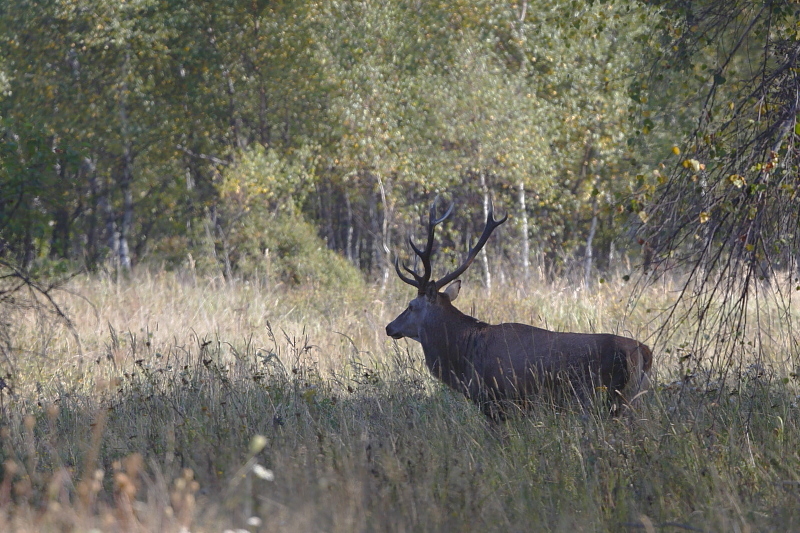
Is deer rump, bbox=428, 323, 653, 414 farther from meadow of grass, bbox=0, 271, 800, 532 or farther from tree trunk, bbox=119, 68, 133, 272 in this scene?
tree trunk, bbox=119, 68, 133, 272

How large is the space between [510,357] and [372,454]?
7.35ft

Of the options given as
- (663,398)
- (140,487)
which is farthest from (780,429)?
(140,487)

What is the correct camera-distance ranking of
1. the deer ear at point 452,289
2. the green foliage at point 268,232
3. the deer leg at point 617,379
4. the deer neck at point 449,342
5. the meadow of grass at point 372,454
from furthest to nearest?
the green foliage at point 268,232, the deer ear at point 452,289, the deer neck at point 449,342, the deer leg at point 617,379, the meadow of grass at point 372,454

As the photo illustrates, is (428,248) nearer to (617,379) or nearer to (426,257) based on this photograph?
(426,257)

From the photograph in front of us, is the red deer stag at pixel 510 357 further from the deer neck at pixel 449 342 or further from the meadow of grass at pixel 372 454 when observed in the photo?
the meadow of grass at pixel 372 454

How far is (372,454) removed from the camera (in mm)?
4926

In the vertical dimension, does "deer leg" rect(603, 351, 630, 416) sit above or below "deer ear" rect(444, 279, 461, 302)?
below

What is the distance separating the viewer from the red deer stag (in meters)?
6.26

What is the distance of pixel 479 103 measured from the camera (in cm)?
1861

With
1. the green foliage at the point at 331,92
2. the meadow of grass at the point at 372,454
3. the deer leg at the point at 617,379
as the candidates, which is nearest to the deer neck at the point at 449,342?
the meadow of grass at the point at 372,454

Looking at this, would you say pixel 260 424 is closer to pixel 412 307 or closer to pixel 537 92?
pixel 412 307

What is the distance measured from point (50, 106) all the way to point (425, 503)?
17428mm

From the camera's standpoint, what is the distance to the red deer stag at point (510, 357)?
626 cm

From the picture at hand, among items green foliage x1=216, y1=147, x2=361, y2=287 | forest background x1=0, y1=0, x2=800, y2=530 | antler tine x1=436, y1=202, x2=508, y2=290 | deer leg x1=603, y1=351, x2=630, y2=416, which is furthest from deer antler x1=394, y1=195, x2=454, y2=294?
green foliage x1=216, y1=147, x2=361, y2=287
